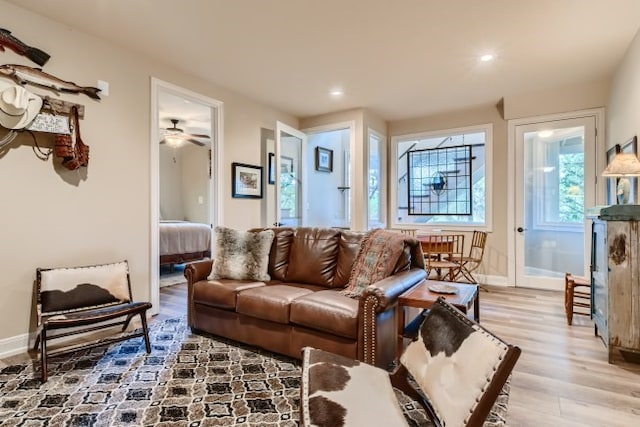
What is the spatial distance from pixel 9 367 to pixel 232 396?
1655 mm

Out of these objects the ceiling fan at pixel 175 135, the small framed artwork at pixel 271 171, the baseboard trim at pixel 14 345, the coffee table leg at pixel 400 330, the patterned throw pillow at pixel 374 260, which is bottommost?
the baseboard trim at pixel 14 345

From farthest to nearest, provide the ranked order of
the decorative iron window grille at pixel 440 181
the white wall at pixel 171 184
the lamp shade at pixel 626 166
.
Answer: the white wall at pixel 171 184 → the decorative iron window grille at pixel 440 181 → the lamp shade at pixel 626 166

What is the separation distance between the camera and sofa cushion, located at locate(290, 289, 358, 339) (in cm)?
214

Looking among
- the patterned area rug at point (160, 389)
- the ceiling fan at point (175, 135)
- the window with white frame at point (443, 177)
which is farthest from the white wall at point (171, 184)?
the patterned area rug at point (160, 389)

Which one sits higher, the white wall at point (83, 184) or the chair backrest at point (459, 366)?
the white wall at point (83, 184)

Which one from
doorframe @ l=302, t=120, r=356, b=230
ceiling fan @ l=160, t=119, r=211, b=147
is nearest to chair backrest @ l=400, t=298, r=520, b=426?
doorframe @ l=302, t=120, r=356, b=230

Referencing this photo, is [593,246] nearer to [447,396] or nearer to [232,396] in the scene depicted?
[447,396]

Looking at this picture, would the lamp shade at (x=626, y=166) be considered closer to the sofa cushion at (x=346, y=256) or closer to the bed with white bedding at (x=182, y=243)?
the sofa cushion at (x=346, y=256)

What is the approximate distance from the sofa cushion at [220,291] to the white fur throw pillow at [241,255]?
0.28 ft

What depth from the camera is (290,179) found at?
503 centimetres

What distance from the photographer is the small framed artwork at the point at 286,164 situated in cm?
488

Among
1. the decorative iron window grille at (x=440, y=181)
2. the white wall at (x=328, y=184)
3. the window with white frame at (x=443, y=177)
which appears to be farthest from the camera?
the white wall at (x=328, y=184)

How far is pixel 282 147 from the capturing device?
Answer: 4.84m

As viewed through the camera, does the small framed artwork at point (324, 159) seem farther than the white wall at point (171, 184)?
No
